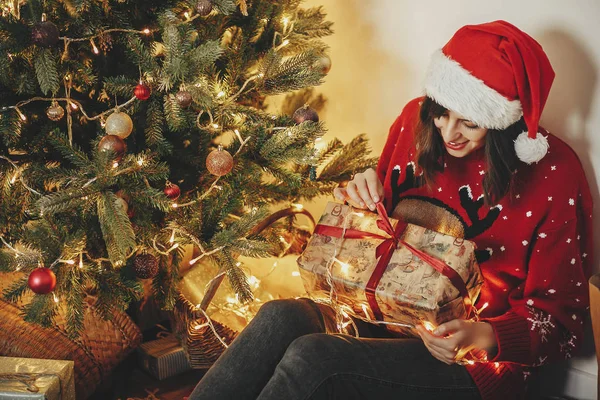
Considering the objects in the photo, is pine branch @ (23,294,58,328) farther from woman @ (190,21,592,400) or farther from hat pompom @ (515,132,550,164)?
hat pompom @ (515,132,550,164)

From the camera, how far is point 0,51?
114cm

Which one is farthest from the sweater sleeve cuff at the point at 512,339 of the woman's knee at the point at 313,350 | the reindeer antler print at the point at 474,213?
the woman's knee at the point at 313,350

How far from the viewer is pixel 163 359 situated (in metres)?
1.67

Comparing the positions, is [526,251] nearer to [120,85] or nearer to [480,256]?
[480,256]

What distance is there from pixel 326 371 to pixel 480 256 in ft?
1.52

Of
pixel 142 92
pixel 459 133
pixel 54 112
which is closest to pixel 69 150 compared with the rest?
pixel 54 112

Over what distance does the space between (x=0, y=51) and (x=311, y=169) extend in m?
0.78

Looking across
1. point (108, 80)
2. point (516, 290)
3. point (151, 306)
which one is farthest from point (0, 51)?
point (516, 290)

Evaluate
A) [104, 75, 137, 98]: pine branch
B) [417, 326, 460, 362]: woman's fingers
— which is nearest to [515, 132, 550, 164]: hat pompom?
[417, 326, 460, 362]: woman's fingers

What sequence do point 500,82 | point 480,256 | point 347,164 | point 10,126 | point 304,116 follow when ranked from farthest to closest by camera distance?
point 347,164 → point 304,116 → point 480,256 → point 10,126 → point 500,82

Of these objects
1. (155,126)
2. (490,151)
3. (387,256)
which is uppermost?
(490,151)

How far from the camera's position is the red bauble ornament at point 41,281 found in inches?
44.1

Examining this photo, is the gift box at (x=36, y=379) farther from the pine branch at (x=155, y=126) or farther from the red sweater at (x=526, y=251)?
the red sweater at (x=526, y=251)

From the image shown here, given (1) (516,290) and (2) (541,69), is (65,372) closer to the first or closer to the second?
(1) (516,290)
